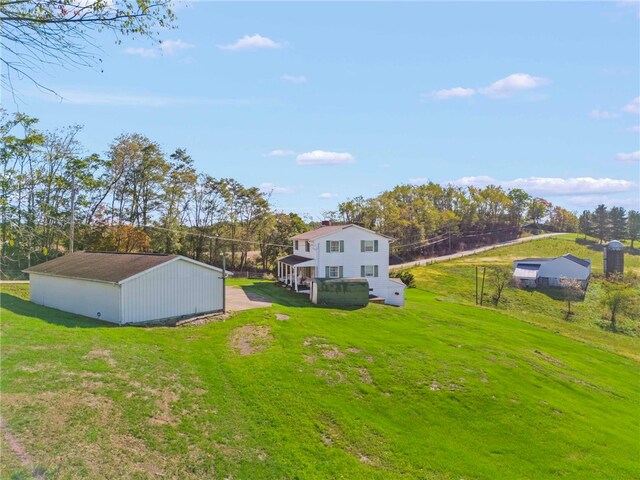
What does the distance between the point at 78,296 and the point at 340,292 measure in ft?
57.9

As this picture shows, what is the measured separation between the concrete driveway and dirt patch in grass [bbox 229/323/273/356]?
4800 mm

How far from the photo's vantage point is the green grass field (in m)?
10.2

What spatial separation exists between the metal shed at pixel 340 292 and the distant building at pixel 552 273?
33126mm

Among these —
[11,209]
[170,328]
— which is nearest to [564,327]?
[170,328]

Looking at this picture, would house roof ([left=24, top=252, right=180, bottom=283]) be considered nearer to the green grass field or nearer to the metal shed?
the green grass field

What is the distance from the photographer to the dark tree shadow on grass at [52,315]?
1941 cm

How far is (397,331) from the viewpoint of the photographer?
26.4m

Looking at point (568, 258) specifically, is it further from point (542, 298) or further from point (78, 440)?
point (78, 440)

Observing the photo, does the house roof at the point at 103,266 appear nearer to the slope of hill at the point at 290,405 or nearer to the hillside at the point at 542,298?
the slope of hill at the point at 290,405

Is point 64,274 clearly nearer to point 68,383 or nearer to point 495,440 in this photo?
point 68,383

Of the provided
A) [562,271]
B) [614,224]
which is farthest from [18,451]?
[614,224]

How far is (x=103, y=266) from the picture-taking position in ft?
78.5

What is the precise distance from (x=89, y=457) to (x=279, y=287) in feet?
107

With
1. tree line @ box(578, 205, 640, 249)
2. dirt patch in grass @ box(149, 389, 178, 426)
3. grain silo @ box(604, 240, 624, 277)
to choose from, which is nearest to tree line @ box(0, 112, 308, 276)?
dirt patch in grass @ box(149, 389, 178, 426)
